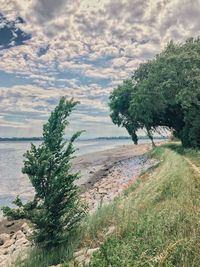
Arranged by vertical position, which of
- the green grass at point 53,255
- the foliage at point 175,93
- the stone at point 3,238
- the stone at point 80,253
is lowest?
the stone at point 3,238

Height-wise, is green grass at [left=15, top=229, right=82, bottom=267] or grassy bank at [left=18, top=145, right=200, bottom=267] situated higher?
grassy bank at [left=18, top=145, right=200, bottom=267]

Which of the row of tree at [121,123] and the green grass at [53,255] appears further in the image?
the row of tree at [121,123]

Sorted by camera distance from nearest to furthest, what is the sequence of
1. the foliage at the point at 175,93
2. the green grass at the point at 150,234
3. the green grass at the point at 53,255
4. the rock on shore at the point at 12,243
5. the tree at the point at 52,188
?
the green grass at the point at 150,234
the green grass at the point at 53,255
the tree at the point at 52,188
the rock on shore at the point at 12,243
the foliage at the point at 175,93

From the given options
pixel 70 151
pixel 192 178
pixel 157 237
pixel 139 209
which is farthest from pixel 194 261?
pixel 192 178

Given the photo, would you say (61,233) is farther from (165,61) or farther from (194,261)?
(165,61)

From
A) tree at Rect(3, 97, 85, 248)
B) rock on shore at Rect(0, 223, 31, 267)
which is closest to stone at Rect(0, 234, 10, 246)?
rock on shore at Rect(0, 223, 31, 267)

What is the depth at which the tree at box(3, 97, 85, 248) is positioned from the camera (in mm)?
12555

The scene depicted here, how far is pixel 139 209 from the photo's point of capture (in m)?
12.9

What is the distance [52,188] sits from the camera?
42.9 ft

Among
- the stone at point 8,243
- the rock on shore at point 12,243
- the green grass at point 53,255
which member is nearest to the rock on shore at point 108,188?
the green grass at point 53,255

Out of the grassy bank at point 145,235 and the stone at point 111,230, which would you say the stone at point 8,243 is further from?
the stone at point 111,230

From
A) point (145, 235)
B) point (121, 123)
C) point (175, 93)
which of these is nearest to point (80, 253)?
point (145, 235)

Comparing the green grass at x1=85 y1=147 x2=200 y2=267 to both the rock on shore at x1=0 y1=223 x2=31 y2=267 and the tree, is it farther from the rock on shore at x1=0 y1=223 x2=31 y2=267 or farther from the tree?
the rock on shore at x1=0 y1=223 x2=31 y2=267

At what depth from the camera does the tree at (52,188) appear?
12555 mm
